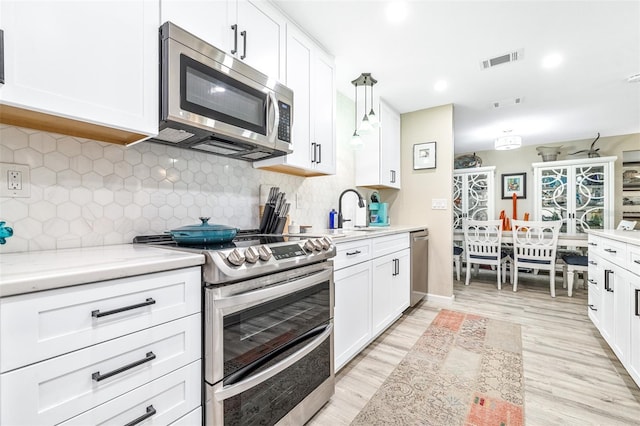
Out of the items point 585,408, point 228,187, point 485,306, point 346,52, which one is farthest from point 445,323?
point 346,52

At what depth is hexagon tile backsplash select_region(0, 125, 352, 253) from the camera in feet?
3.83

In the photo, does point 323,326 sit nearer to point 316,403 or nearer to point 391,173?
point 316,403

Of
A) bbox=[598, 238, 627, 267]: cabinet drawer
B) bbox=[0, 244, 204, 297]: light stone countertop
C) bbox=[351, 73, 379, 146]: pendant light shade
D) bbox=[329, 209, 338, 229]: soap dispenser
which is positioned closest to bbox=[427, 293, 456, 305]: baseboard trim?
bbox=[598, 238, 627, 267]: cabinet drawer

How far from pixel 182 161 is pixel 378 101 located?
246 cm

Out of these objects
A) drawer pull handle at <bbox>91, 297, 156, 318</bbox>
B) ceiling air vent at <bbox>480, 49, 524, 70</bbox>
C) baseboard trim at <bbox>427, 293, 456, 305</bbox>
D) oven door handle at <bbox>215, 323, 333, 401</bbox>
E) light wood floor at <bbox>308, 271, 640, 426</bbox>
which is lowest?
light wood floor at <bbox>308, 271, 640, 426</bbox>

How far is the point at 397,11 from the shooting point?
6.32ft

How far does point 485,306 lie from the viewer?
341 cm

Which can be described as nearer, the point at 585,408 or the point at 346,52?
the point at 585,408

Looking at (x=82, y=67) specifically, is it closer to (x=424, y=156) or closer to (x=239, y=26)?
(x=239, y=26)

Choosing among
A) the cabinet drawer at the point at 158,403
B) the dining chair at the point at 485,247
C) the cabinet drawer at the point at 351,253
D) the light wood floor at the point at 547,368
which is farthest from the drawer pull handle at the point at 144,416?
the dining chair at the point at 485,247

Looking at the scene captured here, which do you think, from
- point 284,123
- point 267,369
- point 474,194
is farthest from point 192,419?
point 474,194

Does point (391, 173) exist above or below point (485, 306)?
above

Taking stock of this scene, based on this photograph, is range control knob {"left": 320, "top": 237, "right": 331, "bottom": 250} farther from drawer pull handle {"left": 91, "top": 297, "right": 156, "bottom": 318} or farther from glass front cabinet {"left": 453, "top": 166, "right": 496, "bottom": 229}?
glass front cabinet {"left": 453, "top": 166, "right": 496, "bottom": 229}

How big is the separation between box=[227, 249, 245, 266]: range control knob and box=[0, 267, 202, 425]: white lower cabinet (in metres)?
0.12
